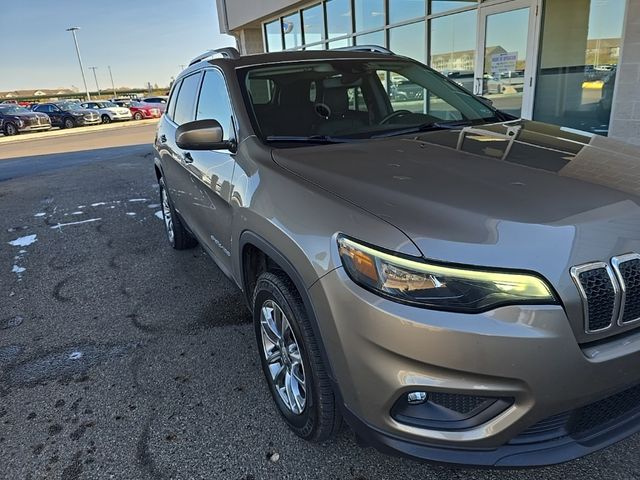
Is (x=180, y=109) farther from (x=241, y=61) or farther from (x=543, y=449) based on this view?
(x=543, y=449)

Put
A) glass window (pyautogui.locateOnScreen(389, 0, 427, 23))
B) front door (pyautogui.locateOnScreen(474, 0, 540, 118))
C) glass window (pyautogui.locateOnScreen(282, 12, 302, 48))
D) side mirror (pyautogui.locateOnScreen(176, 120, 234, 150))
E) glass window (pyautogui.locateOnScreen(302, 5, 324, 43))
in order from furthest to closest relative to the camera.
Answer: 1. glass window (pyautogui.locateOnScreen(282, 12, 302, 48))
2. glass window (pyautogui.locateOnScreen(302, 5, 324, 43))
3. glass window (pyautogui.locateOnScreen(389, 0, 427, 23))
4. front door (pyautogui.locateOnScreen(474, 0, 540, 118))
5. side mirror (pyautogui.locateOnScreen(176, 120, 234, 150))

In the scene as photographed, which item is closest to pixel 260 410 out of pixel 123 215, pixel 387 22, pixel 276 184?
pixel 276 184

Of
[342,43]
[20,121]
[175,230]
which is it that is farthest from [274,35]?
[20,121]

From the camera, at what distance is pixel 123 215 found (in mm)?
6633

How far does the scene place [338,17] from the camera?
1279 centimetres

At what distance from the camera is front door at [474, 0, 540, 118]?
7383 millimetres

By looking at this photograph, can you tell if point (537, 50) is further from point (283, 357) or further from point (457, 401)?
point (457, 401)

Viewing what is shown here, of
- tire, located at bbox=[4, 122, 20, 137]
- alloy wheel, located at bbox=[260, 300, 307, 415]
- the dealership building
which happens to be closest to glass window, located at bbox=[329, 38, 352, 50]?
the dealership building

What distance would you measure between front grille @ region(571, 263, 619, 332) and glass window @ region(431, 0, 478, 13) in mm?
8162

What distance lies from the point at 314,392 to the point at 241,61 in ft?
7.17

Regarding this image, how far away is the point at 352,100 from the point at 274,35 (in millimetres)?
14946

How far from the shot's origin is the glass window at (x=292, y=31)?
1505 cm

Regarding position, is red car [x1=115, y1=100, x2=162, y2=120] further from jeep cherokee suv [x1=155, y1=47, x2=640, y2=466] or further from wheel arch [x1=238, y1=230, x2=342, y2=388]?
jeep cherokee suv [x1=155, y1=47, x2=640, y2=466]

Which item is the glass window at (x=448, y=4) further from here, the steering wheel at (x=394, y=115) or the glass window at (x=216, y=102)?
the glass window at (x=216, y=102)
